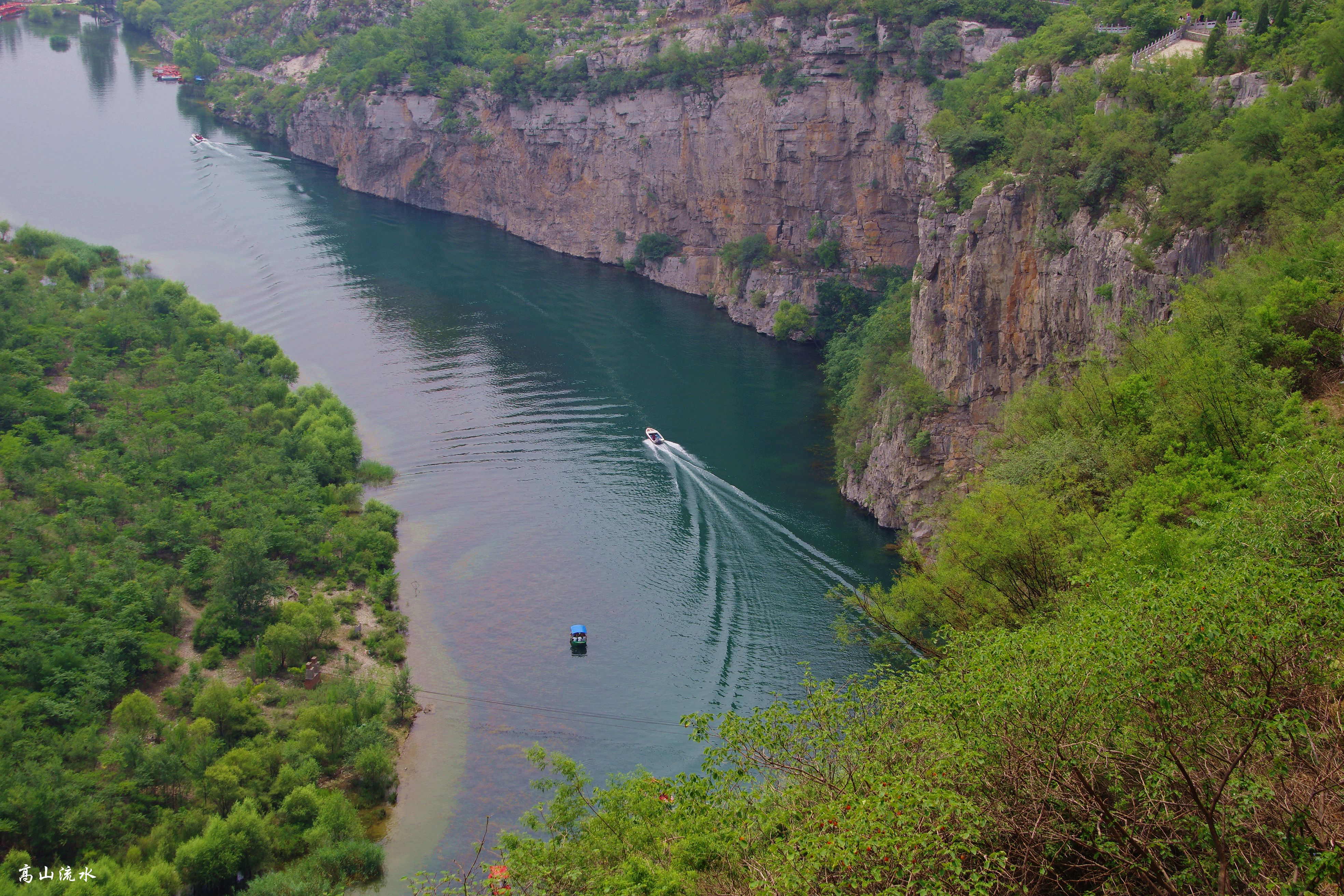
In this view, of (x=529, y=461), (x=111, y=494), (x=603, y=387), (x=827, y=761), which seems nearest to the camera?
(x=827, y=761)

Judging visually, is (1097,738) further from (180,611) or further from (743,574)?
(180,611)

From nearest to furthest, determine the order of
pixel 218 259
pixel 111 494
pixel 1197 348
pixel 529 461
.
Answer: pixel 1197 348, pixel 111 494, pixel 529 461, pixel 218 259

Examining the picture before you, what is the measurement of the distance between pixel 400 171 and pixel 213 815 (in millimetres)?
81157

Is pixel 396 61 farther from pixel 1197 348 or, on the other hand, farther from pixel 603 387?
pixel 1197 348

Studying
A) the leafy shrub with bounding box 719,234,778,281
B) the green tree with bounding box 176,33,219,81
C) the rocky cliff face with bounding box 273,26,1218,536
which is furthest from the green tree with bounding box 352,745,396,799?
the green tree with bounding box 176,33,219,81

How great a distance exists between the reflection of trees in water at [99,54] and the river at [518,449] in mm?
13635

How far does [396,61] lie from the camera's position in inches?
3836

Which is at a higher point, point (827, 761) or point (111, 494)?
point (827, 761)

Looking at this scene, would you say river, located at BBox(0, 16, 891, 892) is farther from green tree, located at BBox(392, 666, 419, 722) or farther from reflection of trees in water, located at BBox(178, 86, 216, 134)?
reflection of trees in water, located at BBox(178, 86, 216, 134)

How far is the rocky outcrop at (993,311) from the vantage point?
35.1 metres

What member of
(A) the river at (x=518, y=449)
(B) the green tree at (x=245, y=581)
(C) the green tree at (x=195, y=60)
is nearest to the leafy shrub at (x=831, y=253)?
(A) the river at (x=518, y=449)

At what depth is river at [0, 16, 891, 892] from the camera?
113 ft

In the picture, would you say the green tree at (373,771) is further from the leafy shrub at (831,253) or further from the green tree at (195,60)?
the green tree at (195,60)

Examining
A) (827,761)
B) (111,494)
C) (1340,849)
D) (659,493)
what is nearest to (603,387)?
(659,493)
